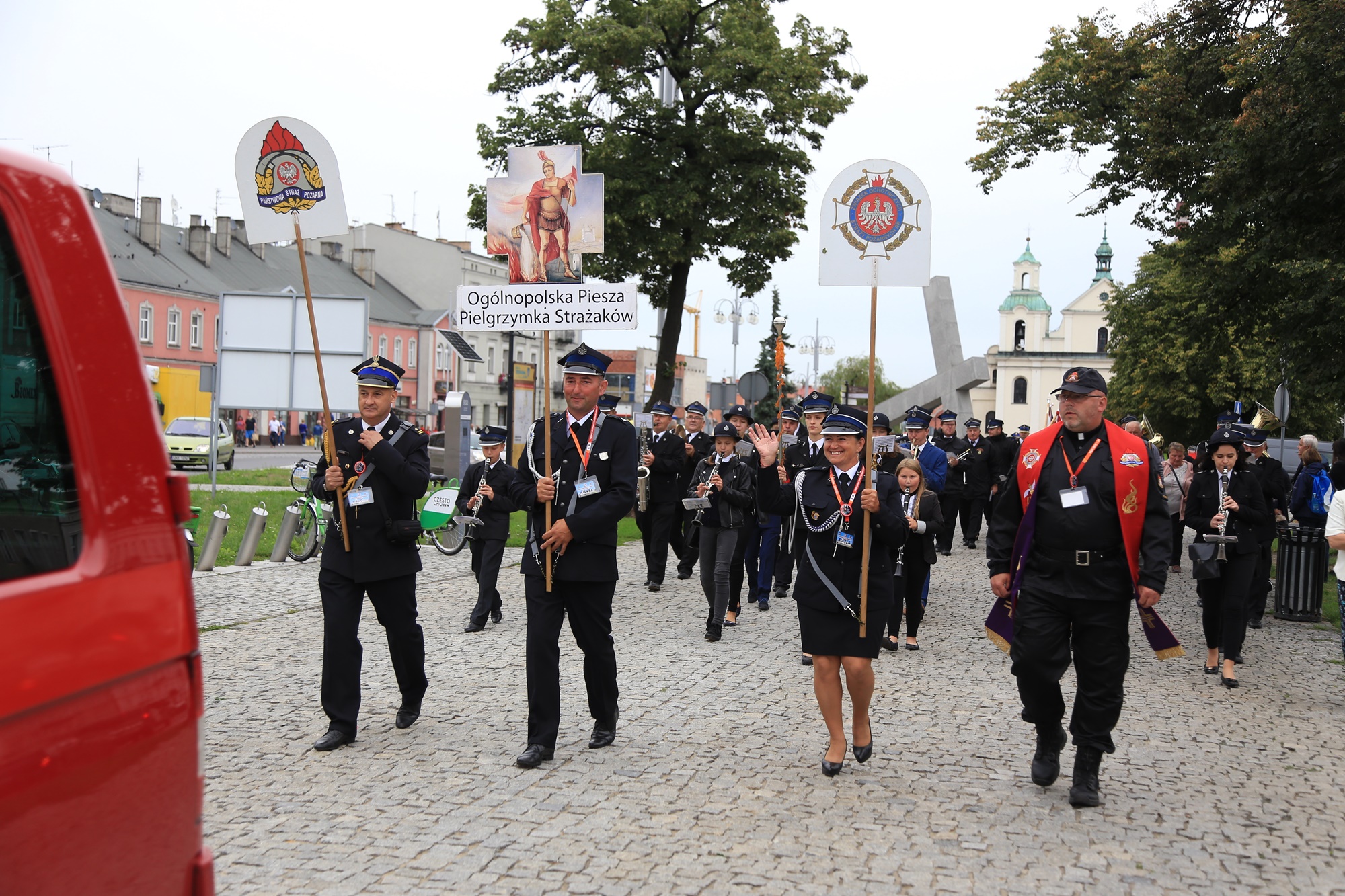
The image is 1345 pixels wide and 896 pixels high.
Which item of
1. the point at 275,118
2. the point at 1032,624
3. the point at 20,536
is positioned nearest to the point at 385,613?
the point at 275,118

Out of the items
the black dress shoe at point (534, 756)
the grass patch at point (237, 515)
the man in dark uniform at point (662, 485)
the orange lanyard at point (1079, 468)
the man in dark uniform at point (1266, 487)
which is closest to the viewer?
the orange lanyard at point (1079, 468)

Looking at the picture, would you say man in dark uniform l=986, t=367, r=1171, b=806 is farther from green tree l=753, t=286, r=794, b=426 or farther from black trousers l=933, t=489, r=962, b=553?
green tree l=753, t=286, r=794, b=426

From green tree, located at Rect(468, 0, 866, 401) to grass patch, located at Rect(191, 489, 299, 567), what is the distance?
27.1 feet

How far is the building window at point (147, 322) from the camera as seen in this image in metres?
59.7

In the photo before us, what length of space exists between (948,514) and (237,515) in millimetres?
11243

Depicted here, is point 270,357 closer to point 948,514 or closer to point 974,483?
point 948,514

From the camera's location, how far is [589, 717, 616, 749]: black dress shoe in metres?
6.55

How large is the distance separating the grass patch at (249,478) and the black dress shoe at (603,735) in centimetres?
2234

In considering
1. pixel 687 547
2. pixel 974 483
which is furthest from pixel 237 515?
pixel 974 483

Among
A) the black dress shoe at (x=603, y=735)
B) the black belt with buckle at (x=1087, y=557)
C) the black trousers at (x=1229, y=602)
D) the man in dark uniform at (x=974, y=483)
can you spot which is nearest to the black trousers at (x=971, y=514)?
the man in dark uniform at (x=974, y=483)

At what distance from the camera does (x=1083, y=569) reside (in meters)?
5.66

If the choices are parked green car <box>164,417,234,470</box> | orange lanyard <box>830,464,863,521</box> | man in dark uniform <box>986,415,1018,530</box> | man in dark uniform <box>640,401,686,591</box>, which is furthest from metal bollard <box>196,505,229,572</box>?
parked green car <box>164,417,234,470</box>

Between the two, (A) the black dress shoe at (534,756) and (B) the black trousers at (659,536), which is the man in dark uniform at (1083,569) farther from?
(B) the black trousers at (659,536)

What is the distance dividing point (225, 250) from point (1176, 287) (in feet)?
165
